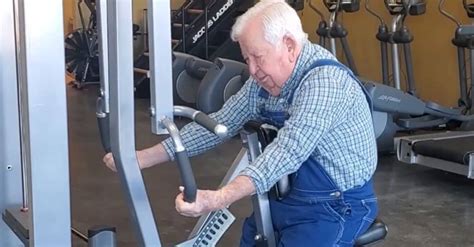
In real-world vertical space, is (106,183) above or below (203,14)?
below

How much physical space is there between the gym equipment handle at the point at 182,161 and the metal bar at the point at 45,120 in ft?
1.10

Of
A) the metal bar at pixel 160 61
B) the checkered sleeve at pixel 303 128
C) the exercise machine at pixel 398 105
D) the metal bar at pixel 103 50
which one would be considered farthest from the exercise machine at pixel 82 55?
the metal bar at pixel 160 61

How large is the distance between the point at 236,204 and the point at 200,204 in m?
2.74

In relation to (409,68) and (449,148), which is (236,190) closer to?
(449,148)

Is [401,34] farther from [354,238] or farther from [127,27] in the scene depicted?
[127,27]

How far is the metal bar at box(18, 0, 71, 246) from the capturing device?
1.90 m

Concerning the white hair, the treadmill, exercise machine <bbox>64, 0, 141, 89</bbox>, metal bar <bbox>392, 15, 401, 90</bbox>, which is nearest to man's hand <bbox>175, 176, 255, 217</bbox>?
the white hair

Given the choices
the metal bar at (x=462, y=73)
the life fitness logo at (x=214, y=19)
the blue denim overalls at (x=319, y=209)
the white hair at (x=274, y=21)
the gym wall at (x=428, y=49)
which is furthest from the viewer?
the life fitness logo at (x=214, y=19)

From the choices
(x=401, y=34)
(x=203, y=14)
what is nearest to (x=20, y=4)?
(x=401, y=34)

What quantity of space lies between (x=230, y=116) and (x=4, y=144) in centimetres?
83

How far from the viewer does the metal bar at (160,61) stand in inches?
70.0

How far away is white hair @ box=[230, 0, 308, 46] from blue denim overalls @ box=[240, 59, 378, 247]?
154mm

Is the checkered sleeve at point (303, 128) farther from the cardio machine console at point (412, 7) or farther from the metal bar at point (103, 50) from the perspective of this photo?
the cardio machine console at point (412, 7)

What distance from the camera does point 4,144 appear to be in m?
2.65
